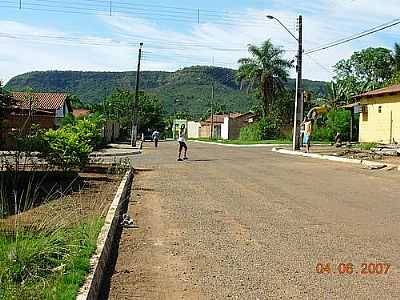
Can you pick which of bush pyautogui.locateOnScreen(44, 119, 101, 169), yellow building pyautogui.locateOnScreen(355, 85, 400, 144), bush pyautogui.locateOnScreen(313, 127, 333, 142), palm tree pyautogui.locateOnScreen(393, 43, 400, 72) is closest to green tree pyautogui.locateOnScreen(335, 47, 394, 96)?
palm tree pyautogui.locateOnScreen(393, 43, 400, 72)

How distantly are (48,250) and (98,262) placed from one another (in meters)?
0.57

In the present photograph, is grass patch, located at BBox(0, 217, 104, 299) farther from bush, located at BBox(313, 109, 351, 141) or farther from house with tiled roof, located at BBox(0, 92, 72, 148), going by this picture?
bush, located at BBox(313, 109, 351, 141)

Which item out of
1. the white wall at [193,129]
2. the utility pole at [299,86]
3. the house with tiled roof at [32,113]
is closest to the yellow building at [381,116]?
the utility pole at [299,86]

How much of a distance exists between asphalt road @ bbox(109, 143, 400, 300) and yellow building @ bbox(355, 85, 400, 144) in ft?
67.5

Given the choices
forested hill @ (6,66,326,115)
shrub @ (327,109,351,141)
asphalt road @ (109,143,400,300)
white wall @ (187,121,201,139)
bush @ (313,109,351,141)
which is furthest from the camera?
forested hill @ (6,66,326,115)

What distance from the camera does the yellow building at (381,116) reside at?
37438 millimetres

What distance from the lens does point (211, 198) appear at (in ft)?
48.0

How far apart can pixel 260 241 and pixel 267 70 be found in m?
67.1

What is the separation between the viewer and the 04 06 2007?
7.49m

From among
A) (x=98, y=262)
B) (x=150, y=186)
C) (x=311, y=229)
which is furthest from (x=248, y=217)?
(x=150, y=186)

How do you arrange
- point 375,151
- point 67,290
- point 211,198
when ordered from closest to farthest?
point 67,290, point 211,198, point 375,151

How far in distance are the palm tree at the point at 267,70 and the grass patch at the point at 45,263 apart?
67987 mm

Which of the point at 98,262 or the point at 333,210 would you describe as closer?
the point at 98,262

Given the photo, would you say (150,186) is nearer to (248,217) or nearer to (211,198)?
(211,198)
